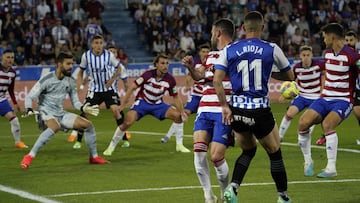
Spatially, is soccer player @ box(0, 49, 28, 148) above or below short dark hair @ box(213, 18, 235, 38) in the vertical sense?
below

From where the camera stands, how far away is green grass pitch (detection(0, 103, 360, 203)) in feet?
40.5

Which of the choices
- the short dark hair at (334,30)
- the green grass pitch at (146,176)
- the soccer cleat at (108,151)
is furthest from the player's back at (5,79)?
the short dark hair at (334,30)

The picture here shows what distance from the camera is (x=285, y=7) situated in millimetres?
38062

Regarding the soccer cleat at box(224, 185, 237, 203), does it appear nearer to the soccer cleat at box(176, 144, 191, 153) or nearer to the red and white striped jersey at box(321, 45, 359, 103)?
the red and white striped jersey at box(321, 45, 359, 103)

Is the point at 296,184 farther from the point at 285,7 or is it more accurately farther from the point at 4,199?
the point at 285,7

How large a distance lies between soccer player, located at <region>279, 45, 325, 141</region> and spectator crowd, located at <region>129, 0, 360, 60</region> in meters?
14.5

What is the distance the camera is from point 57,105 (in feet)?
52.4

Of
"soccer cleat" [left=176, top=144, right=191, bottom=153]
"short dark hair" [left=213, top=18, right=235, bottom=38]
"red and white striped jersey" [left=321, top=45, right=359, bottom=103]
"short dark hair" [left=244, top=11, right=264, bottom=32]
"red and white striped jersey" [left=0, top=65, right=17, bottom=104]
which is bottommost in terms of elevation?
"soccer cleat" [left=176, top=144, right=191, bottom=153]

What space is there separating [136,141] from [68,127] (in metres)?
4.81

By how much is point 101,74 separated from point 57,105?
11.4 ft

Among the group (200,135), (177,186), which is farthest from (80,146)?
(200,135)

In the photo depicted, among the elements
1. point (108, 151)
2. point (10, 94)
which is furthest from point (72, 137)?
point (108, 151)

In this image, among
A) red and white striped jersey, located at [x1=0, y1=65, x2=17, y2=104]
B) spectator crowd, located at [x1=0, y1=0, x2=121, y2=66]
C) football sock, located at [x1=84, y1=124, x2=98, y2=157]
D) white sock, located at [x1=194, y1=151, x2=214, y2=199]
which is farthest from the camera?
spectator crowd, located at [x1=0, y1=0, x2=121, y2=66]

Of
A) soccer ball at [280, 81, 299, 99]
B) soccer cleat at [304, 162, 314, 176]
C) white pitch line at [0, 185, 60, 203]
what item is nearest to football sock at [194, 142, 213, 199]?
white pitch line at [0, 185, 60, 203]
